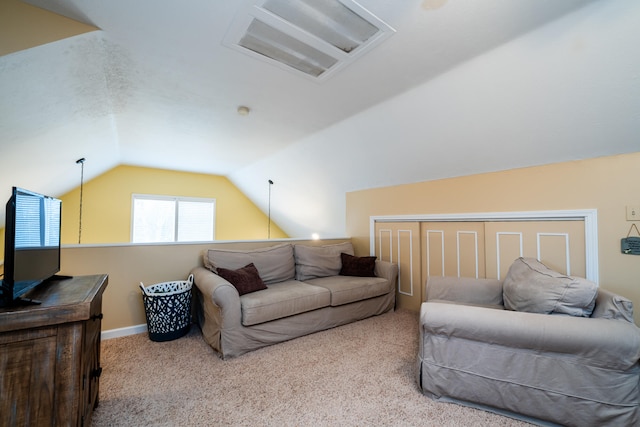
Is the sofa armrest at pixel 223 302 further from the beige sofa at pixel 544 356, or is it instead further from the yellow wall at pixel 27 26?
the yellow wall at pixel 27 26

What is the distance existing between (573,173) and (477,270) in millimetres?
1265

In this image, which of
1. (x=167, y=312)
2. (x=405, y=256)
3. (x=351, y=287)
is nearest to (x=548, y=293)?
(x=351, y=287)

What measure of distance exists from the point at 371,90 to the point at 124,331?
3.38 m

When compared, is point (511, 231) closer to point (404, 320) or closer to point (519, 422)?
point (404, 320)

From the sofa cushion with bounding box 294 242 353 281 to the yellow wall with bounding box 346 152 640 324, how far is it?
4.13 ft

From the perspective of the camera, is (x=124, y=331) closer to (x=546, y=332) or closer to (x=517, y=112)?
(x=546, y=332)

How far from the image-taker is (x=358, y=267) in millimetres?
3443

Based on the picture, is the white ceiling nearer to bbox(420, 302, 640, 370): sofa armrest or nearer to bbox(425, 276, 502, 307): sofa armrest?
bbox(425, 276, 502, 307): sofa armrest

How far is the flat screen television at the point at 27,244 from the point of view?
39.4 inches

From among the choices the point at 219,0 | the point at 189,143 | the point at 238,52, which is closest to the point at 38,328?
the point at 219,0

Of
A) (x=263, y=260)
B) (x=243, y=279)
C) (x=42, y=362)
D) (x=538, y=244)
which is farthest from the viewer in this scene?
(x=263, y=260)

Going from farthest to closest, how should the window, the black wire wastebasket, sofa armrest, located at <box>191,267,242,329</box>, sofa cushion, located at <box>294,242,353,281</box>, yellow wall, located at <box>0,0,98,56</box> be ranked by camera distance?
the window < sofa cushion, located at <box>294,242,353,281</box> < the black wire wastebasket < sofa armrest, located at <box>191,267,242,329</box> < yellow wall, located at <box>0,0,98,56</box>

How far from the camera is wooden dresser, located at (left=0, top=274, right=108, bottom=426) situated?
3.10 ft

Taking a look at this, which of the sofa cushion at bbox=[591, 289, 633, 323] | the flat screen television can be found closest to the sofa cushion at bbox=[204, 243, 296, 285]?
the flat screen television
